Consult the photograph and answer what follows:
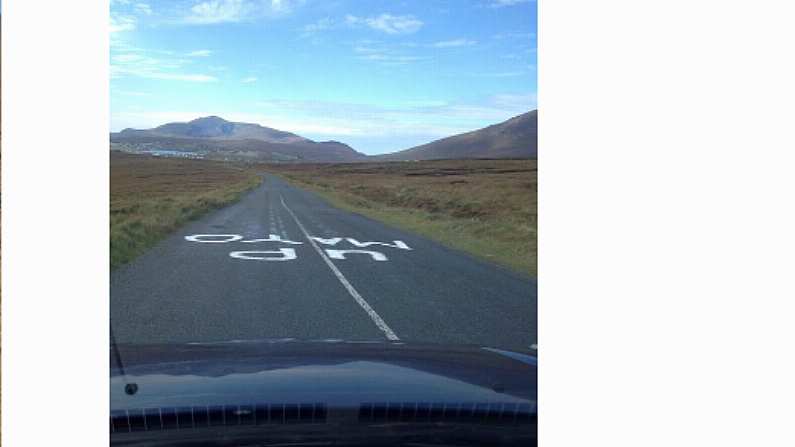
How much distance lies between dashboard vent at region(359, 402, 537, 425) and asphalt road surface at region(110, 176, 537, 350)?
67.9 inches

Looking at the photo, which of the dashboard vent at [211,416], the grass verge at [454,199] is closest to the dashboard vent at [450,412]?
the dashboard vent at [211,416]

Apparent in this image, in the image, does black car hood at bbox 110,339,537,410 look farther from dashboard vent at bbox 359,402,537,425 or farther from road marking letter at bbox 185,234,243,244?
road marking letter at bbox 185,234,243,244

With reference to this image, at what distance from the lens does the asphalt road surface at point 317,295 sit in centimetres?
550

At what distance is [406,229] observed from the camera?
17.9 meters

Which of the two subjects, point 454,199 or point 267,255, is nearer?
point 267,255

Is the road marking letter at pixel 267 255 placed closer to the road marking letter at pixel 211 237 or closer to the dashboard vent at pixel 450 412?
the road marking letter at pixel 211 237

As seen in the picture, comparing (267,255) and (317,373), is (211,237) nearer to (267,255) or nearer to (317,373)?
(267,255)

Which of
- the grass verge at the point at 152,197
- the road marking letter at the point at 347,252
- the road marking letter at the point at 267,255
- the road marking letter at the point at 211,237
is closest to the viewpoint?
the road marking letter at the point at 267,255

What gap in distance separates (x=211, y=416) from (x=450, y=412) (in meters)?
0.65

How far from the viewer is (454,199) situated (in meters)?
28.7

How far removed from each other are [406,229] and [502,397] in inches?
612

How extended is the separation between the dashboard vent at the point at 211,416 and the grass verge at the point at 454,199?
7.95 m
